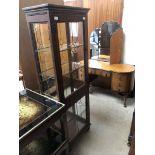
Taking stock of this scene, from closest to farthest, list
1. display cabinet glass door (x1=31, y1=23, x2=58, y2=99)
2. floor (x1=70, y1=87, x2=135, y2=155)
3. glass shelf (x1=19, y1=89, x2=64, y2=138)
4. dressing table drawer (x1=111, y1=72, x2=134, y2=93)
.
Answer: glass shelf (x1=19, y1=89, x2=64, y2=138) → display cabinet glass door (x1=31, y1=23, x2=58, y2=99) → floor (x1=70, y1=87, x2=135, y2=155) → dressing table drawer (x1=111, y1=72, x2=134, y2=93)

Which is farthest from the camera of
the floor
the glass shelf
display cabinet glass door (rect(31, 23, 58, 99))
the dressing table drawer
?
the dressing table drawer

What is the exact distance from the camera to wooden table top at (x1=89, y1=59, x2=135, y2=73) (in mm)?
2442

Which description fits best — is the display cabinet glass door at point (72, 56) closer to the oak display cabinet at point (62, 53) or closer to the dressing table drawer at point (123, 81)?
the oak display cabinet at point (62, 53)

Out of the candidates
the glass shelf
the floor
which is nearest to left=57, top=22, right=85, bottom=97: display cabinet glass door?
the glass shelf

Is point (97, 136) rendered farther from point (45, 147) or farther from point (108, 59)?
point (108, 59)

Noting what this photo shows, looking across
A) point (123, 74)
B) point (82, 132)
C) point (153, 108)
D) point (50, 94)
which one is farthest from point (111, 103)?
point (153, 108)

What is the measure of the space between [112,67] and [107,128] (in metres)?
1.10

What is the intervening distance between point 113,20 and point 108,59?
29.4 inches

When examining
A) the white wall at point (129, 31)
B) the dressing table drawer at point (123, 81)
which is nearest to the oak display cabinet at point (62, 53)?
the dressing table drawer at point (123, 81)

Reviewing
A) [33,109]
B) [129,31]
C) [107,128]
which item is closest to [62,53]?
[33,109]

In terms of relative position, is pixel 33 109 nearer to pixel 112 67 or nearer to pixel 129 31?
pixel 112 67

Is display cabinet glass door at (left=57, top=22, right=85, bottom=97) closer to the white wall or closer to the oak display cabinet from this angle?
the oak display cabinet

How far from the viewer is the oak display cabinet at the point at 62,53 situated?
3.84 feet

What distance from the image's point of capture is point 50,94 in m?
1.57
